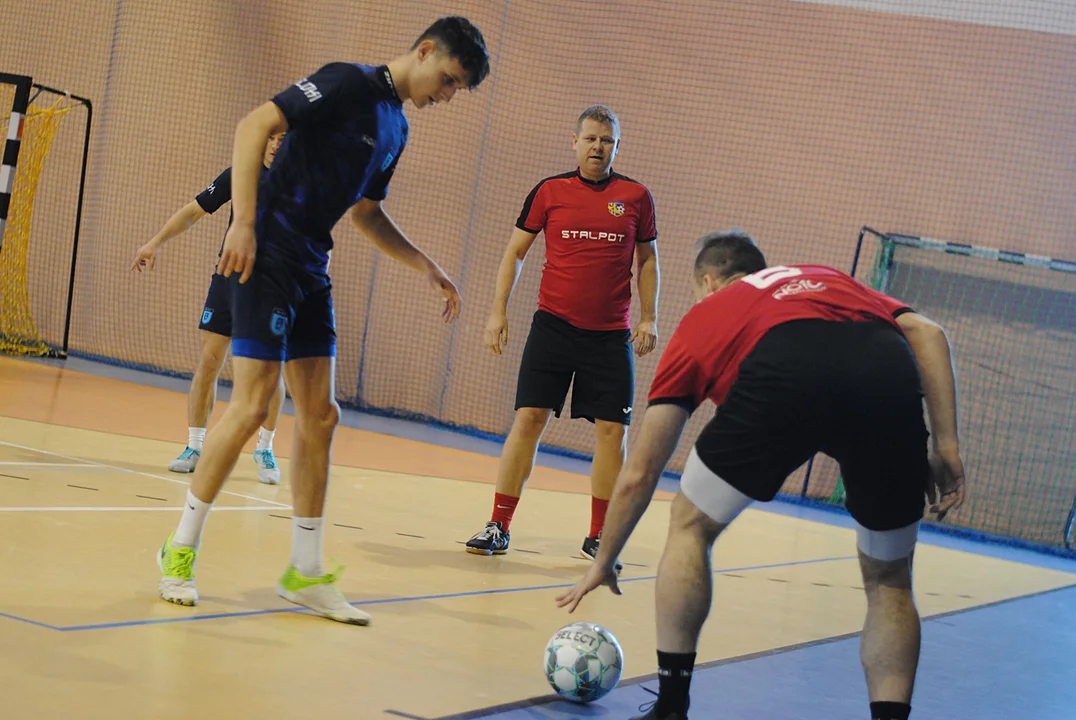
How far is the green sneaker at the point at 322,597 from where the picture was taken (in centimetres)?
378

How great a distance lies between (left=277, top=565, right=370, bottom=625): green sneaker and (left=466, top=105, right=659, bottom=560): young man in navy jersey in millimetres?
1691

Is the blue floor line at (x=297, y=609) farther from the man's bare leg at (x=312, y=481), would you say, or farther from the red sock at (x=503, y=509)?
the red sock at (x=503, y=509)

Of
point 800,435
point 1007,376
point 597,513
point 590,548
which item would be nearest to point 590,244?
point 597,513

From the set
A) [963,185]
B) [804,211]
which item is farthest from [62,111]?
[963,185]

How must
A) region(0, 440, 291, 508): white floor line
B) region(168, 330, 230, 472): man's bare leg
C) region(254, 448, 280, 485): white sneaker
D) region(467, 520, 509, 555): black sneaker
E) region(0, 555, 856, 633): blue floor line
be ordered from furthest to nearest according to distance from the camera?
region(254, 448, 280, 485): white sneaker, region(168, 330, 230, 472): man's bare leg, region(0, 440, 291, 508): white floor line, region(467, 520, 509, 555): black sneaker, region(0, 555, 856, 633): blue floor line

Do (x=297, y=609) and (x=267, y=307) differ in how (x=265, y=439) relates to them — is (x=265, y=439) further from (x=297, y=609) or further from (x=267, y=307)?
(x=267, y=307)

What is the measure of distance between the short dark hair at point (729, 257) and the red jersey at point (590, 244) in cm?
223

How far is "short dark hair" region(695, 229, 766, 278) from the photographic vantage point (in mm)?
3209

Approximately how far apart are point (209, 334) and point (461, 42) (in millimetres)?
3043

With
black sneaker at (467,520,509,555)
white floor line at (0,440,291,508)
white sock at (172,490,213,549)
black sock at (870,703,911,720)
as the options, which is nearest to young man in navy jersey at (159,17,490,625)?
white sock at (172,490,213,549)

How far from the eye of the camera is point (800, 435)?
2852mm

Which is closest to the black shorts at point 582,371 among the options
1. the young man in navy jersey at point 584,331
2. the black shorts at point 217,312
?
the young man in navy jersey at point 584,331

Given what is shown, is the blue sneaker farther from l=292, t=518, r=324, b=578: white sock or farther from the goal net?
the goal net

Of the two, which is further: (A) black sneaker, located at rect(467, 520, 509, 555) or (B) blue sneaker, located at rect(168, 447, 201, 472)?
(B) blue sneaker, located at rect(168, 447, 201, 472)
